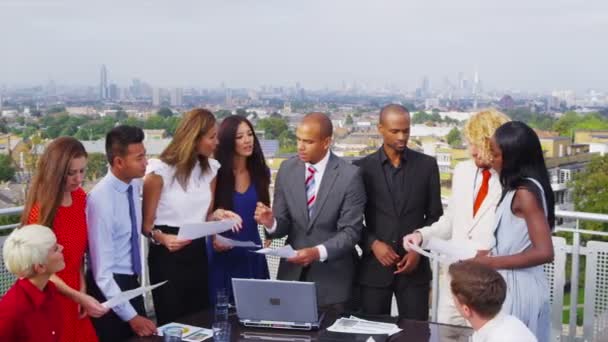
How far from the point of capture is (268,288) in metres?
2.59

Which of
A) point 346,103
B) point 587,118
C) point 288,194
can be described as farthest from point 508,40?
point 288,194

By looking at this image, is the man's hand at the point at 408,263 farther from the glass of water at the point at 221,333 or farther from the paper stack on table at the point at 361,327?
the glass of water at the point at 221,333

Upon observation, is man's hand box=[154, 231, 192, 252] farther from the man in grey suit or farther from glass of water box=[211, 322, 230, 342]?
glass of water box=[211, 322, 230, 342]

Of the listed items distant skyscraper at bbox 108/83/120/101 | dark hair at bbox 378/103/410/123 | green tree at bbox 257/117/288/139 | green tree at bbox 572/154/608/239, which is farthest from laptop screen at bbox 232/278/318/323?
distant skyscraper at bbox 108/83/120/101

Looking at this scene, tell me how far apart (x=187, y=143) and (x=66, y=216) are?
0.71 meters

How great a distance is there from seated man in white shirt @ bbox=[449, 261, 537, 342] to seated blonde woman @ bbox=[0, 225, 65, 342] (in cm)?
131

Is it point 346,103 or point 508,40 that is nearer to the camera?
point 346,103

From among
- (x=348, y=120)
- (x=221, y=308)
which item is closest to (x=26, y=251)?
(x=221, y=308)

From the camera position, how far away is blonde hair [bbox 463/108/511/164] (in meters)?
2.75

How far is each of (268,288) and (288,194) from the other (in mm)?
731

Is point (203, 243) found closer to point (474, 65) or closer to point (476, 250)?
point (476, 250)

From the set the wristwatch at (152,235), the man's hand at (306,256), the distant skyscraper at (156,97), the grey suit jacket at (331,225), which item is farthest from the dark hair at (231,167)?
the distant skyscraper at (156,97)

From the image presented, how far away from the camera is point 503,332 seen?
202cm

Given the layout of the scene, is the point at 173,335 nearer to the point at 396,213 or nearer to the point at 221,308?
the point at 221,308
